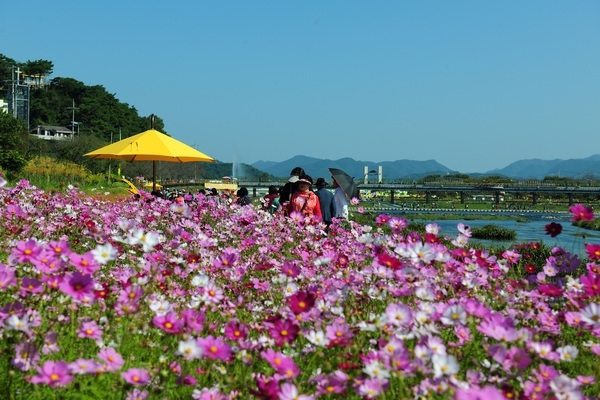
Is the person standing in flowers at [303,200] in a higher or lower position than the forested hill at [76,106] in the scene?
lower

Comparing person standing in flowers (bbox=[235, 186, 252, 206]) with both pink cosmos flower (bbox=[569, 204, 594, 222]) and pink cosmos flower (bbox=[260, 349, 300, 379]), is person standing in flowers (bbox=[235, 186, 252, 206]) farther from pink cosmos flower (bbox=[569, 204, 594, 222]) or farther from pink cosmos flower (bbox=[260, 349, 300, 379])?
pink cosmos flower (bbox=[260, 349, 300, 379])

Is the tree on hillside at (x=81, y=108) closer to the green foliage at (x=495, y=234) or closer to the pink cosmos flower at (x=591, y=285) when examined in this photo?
the green foliage at (x=495, y=234)

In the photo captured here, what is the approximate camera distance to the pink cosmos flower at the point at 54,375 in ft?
5.69

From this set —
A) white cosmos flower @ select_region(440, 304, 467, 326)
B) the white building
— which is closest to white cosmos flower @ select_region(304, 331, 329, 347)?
white cosmos flower @ select_region(440, 304, 467, 326)

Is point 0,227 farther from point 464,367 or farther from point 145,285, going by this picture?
point 464,367

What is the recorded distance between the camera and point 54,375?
1755 millimetres

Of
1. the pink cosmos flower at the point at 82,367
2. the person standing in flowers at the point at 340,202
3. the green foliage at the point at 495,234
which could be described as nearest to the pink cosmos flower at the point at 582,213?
the pink cosmos flower at the point at 82,367

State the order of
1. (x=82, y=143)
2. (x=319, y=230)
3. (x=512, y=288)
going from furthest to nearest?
(x=82, y=143)
(x=319, y=230)
(x=512, y=288)

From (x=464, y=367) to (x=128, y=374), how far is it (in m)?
1.36

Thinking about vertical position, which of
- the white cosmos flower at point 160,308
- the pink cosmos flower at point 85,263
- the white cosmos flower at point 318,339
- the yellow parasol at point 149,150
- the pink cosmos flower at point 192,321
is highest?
the yellow parasol at point 149,150

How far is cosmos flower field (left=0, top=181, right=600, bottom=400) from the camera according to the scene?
6.05 ft

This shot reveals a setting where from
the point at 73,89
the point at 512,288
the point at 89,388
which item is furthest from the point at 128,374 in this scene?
the point at 73,89

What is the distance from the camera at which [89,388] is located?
2.39m

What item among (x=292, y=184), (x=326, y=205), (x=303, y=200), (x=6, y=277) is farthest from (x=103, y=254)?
(x=326, y=205)
